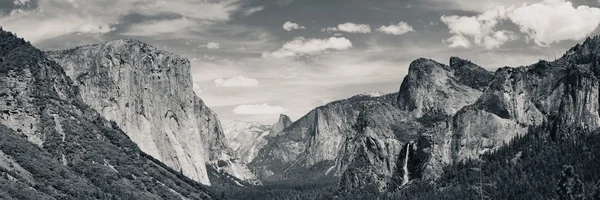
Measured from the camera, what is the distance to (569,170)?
596 ft

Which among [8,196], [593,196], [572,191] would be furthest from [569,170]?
[8,196]

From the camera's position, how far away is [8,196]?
197125 mm

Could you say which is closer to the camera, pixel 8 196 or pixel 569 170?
pixel 569 170

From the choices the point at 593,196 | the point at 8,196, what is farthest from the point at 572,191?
the point at 8,196

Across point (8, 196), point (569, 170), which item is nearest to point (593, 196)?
point (569, 170)

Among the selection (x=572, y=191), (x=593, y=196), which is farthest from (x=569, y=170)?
(x=593, y=196)

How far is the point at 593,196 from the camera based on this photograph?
640 feet

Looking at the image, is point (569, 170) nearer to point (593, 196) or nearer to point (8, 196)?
point (593, 196)

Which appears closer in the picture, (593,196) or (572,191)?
(572,191)

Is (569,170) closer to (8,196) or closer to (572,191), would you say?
(572,191)

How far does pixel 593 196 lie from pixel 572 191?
65.0 feet

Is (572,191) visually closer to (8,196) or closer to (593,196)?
(593,196)

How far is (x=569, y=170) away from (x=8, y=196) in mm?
144815

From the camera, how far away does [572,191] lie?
179 m
